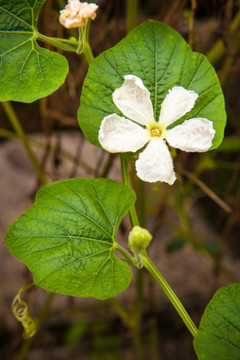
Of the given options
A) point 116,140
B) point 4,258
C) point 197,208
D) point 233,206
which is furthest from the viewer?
point 197,208

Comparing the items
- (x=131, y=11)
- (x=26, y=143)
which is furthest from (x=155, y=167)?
(x=26, y=143)

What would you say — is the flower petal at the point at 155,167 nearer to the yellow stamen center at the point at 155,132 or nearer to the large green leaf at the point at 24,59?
the yellow stamen center at the point at 155,132

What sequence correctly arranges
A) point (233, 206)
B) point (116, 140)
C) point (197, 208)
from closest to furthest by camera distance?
point (116, 140), point (233, 206), point (197, 208)

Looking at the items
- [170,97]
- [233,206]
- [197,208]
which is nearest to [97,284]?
[170,97]

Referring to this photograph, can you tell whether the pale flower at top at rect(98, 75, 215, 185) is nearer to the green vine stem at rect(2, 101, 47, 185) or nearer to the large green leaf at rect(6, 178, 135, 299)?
the large green leaf at rect(6, 178, 135, 299)

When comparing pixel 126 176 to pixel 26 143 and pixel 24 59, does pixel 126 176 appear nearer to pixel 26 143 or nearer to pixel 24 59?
pixel 24 59

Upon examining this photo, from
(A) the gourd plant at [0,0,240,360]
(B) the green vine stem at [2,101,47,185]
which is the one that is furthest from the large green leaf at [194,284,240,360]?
(B) the green vine stem at [2,101,47,185]

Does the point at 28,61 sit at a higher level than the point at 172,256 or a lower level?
higher

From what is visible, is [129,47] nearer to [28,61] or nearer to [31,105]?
[28,61]
